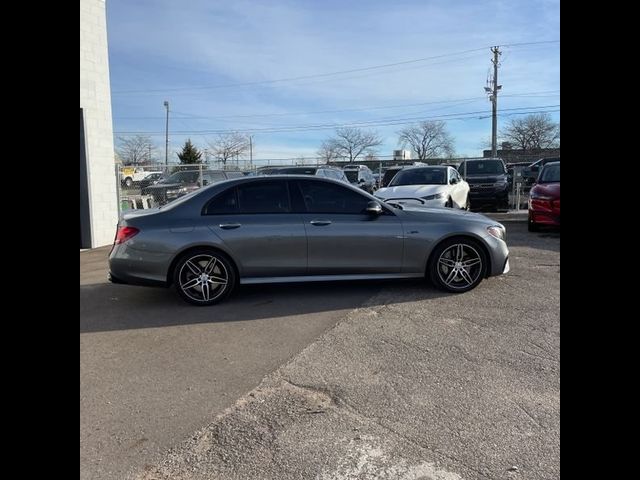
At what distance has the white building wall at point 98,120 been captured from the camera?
10547mm

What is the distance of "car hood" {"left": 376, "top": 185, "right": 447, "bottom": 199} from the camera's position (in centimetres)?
1177

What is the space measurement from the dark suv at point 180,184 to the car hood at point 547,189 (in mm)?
8552

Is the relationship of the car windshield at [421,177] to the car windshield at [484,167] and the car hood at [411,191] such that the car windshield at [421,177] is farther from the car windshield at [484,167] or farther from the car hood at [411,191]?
the car windshield at [484,167]

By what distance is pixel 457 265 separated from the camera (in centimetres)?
636

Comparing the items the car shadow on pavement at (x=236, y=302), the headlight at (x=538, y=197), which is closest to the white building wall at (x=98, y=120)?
the car shadow on pavement at (x=236, y=302)

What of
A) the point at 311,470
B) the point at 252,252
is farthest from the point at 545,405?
the point at 252,252

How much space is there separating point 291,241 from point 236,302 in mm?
1024

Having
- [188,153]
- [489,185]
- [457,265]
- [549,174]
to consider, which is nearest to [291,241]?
[457,265]

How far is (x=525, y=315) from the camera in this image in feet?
17.5

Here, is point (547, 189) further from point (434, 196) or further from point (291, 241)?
point (291, 241)
